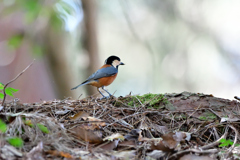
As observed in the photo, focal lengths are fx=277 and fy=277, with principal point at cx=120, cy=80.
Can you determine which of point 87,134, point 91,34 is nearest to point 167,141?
point 87,134

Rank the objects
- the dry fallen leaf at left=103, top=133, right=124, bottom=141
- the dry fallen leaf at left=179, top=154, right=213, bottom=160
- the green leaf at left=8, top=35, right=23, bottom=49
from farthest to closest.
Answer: the green leaf at left=8, top=35, right=23, bottom=49
the dry fallen leaf at left=103, top=133, right=124, bottom=141
the dry fallen leaf at left=179, top=154, right=213, bottom=160

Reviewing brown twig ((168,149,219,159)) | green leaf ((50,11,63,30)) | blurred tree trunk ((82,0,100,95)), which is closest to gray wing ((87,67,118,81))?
green leaf ((50,11,63,30))

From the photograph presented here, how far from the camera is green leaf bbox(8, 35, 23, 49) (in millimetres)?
5271

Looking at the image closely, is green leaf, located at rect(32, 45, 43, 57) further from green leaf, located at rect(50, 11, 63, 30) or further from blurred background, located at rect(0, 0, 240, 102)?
blurred background, located at rect(0, 0, 240, 102)

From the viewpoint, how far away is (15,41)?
17.7 feet

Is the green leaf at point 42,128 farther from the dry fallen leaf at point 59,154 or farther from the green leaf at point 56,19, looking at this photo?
the green leaf at point 56,19

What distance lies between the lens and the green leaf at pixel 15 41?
527cm

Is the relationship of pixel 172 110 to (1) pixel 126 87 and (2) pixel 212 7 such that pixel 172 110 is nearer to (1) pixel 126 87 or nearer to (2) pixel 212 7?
(1) pixel 126 87

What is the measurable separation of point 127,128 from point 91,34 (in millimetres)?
4054

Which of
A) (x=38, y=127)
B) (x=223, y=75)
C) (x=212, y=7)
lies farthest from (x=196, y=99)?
(x=212, y=7)

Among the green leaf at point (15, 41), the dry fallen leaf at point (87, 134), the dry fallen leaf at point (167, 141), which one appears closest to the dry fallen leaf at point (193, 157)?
the dry fallen leaf at point (167, 141)

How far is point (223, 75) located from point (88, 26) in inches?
189

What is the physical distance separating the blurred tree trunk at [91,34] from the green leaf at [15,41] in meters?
1.40

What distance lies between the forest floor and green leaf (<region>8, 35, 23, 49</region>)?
2813mm
